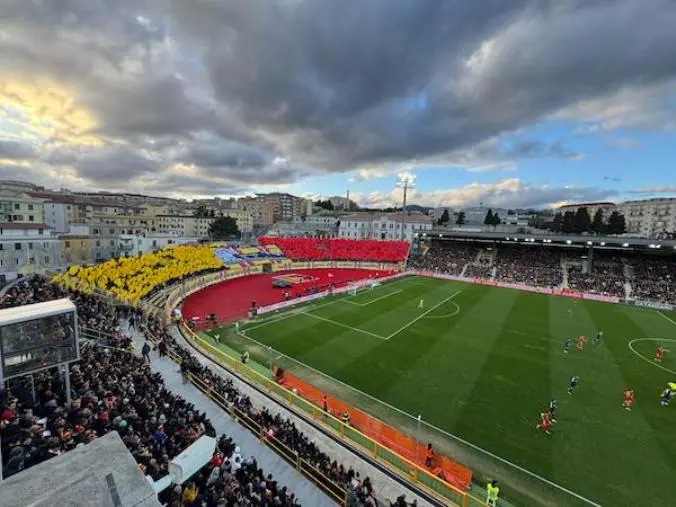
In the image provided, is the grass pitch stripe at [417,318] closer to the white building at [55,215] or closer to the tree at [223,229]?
the tree at [223,229]

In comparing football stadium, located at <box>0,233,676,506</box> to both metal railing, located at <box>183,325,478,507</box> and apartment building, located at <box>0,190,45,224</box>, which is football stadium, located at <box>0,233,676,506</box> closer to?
metal railing, located at <box>183,325,478,507</box>

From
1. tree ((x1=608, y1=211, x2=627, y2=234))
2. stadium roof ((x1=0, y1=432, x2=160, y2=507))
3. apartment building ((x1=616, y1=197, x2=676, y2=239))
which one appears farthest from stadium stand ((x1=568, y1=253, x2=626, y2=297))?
apartment building ((x1=616, y1=197, x2=676, y2=239))

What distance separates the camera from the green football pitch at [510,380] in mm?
11789

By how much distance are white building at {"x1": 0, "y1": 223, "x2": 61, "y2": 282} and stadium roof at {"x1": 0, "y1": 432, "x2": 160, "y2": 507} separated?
4124cm

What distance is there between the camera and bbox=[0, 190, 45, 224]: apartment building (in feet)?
139

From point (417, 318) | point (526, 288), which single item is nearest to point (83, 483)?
point (417, 318)

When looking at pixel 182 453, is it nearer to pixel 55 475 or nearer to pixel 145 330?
pixel 55 475

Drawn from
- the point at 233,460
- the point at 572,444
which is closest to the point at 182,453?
the point at 233,460

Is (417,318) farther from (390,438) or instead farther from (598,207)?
(598,207)

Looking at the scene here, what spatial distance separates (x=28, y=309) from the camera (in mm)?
10688

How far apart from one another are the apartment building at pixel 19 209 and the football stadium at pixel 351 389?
22.7 meters

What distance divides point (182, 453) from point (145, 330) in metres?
14.9

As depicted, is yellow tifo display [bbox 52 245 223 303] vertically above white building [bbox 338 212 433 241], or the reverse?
white building [bbox 338 212 433 241]

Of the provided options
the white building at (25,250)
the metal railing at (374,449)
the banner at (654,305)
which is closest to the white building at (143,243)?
the white building at (25,250)
